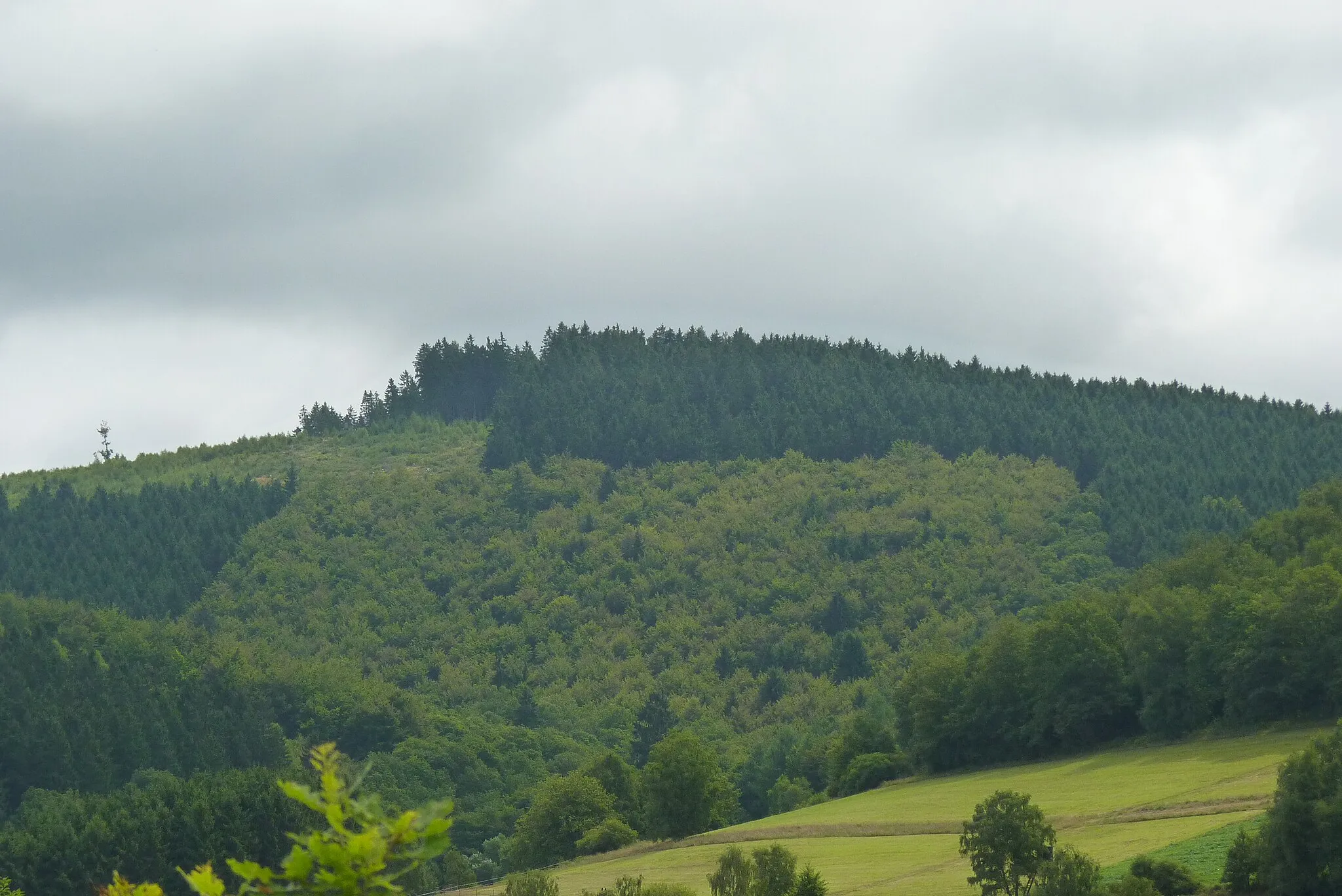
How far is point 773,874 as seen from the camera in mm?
64688

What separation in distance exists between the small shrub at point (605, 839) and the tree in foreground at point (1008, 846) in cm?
5286

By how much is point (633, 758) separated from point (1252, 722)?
94743mm

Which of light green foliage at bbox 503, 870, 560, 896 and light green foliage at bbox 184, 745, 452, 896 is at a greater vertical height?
light green foliage at bbox 184, 745, 452, 896

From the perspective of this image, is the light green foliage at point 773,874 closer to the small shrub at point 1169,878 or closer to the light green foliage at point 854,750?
the small shrub at point 1169,878

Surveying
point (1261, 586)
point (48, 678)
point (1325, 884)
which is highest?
point (48, 678)

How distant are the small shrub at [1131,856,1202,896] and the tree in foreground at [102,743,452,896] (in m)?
47.6

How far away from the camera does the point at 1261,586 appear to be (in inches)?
4530

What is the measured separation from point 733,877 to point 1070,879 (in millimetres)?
17396

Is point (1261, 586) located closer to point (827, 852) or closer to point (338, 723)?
point (827, 852)

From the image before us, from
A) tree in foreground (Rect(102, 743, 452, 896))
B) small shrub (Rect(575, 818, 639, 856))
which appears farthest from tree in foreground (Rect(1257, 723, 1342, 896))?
small shrub (Rect(575, 818, 639, 856))

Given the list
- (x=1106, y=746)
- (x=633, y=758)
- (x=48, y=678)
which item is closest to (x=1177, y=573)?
(x=1106, y=746)

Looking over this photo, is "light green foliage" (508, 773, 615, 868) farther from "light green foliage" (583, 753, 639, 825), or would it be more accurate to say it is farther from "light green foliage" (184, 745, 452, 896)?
"light green foliage" (184, 745, 452, 896)

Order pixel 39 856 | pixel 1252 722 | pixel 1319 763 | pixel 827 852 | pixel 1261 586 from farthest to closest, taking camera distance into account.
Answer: pixel 1261 586 < pixel 39 856 < pixel 1252 722 < pixel 827 852 < pixel 1319 763

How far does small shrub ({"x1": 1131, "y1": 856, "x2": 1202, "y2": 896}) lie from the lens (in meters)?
57.5
